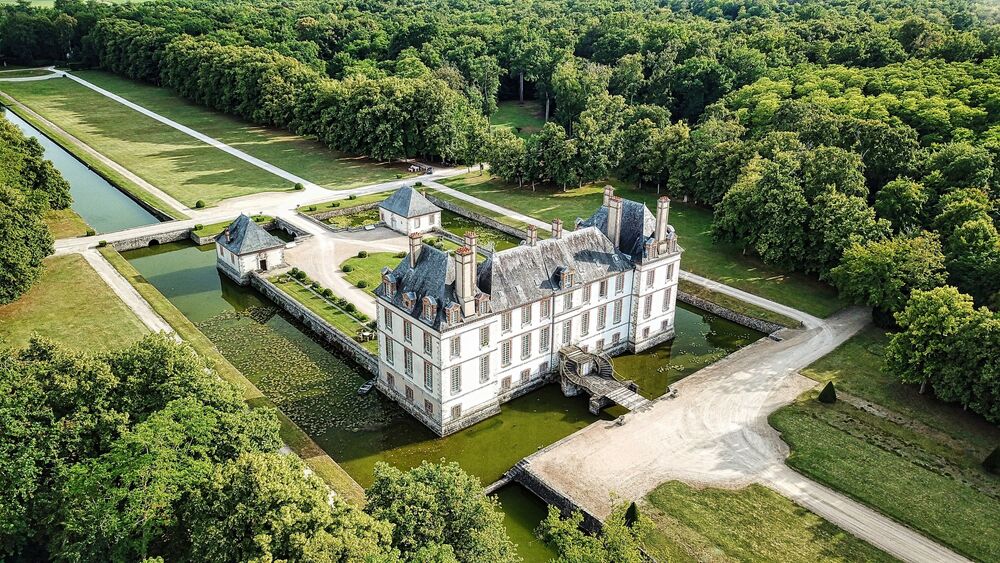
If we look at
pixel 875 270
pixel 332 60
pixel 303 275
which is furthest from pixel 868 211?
pixel 332 60

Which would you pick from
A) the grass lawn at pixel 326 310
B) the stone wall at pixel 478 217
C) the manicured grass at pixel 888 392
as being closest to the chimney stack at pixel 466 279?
the grass lawn at pixel 326 310

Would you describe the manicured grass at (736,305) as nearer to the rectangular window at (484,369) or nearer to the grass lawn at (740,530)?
the grass lawn at (740,530)

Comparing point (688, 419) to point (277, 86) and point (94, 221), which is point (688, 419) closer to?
point (94, 221)

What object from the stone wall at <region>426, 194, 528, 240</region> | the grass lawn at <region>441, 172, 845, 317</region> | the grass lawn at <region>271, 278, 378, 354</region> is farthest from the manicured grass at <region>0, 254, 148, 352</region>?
the grass lawn at <region>441, 172, 845, 317</region>

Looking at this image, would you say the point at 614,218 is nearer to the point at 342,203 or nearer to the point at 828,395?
the point at 828,395

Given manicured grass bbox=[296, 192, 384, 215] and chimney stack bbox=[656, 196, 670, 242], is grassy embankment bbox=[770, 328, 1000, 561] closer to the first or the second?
chimney stack bbox=[656, 196, 670, 242]

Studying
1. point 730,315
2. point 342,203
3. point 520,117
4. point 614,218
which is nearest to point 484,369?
point 614,218
